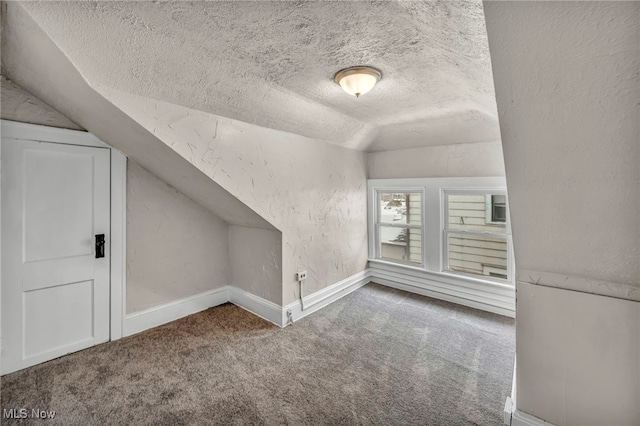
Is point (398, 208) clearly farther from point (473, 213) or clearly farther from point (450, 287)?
point (450, 287)

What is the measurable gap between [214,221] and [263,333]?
57.2 inches

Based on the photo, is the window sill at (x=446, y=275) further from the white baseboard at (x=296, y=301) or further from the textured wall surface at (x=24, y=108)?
the textured wall surface at (x=24, y=108)

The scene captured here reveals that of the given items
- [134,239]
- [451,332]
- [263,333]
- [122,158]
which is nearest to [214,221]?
[134,239]

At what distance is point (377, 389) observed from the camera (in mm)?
1892

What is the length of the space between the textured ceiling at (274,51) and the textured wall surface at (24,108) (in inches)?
38.6

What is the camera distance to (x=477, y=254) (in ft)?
14.0

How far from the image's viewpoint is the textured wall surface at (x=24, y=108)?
1.99 metres

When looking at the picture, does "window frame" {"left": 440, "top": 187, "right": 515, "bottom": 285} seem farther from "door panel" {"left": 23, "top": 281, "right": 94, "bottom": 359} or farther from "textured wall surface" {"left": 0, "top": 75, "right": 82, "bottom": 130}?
"textured wall surface" {"left": 0, "top": 75, "right": 82, "bottom": 130}

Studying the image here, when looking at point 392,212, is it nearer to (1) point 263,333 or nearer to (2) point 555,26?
(1) point 263,333

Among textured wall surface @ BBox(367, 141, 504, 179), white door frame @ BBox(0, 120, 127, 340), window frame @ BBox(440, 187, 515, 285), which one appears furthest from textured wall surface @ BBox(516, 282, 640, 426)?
white door frame @ BBox(0, 120, 127, 340)

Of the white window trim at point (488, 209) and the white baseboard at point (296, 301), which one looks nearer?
the white baseboard at point (296, 301)

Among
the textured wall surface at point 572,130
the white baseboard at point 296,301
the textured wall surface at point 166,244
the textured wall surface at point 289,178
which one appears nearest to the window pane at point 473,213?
the white baseboard at point 296,301

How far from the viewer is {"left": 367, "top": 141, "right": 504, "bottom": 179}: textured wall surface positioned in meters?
3.19

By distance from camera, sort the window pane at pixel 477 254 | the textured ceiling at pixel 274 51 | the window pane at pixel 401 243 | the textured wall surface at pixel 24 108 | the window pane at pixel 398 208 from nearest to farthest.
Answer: the textured ceiling at pixel 274 51, the textured wall surface at pixel 24 108, the window pane at pixel 477 254, the window pane at pixel 398 208, the window pane at pixel 401 243
